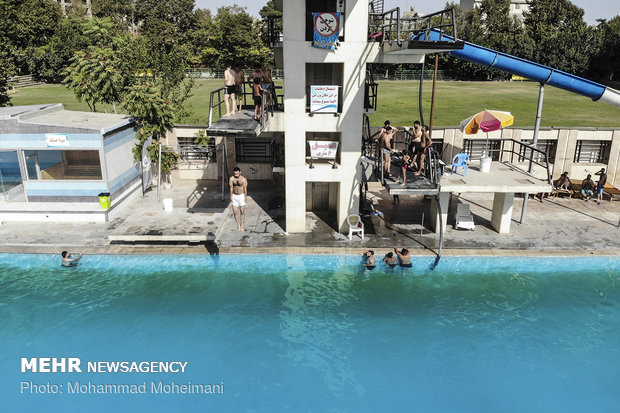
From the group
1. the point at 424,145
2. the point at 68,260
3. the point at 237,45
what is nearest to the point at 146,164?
the point at 68,260

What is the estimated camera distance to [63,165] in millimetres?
21828

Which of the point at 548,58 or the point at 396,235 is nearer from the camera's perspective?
the point at 396,235

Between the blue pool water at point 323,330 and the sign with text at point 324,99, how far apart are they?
6202mm

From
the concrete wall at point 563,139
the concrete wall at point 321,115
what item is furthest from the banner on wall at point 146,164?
the concrete wall at point 563,139

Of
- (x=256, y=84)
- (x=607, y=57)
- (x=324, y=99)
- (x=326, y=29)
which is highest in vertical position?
(x=607, y=57)

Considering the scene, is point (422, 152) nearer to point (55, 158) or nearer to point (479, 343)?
point (479, 343)

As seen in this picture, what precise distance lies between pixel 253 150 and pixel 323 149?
7529mm

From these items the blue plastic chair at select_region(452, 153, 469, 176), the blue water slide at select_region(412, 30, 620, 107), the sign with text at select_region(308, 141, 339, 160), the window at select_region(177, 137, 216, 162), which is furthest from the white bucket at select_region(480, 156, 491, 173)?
the window at select_region(177, 137, 216, 162)

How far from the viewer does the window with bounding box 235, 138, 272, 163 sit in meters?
25.1

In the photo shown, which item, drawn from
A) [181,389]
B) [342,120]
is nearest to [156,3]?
[342,120]

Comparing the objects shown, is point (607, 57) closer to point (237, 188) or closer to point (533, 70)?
point (533, 70)

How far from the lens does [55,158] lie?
21766mm

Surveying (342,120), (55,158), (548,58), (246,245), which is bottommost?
(246,245)

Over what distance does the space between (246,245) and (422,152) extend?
8.33 metres
